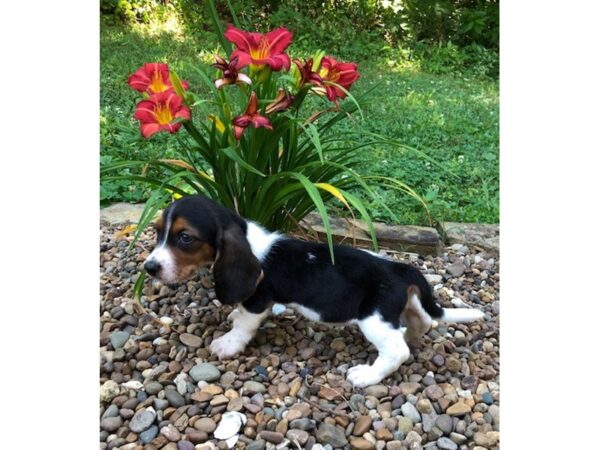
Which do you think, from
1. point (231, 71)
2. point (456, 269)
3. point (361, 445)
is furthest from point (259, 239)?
point (456, 269)

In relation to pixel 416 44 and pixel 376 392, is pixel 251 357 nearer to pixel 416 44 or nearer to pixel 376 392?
pixel 376 392

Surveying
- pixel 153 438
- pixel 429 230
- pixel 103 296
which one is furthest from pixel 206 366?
Answer: pixel 429 230

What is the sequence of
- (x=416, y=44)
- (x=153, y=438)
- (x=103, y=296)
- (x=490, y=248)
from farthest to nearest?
(x=416, y=44), (x=490, y=248), (x=103, y=296), (x=153, y=438)

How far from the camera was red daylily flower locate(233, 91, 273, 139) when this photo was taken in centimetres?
241

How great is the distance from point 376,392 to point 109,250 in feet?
5.82

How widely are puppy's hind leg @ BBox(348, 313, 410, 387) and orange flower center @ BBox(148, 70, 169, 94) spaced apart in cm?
123

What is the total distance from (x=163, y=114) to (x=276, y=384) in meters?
1.13

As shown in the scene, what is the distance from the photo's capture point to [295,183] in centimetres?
263

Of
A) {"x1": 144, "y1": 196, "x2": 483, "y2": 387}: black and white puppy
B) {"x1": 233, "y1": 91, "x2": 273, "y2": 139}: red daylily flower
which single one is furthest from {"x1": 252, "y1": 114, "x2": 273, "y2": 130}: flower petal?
{"x1": 144, "y1": 196, "x2": 483, "y2": 387}: black and white puppy

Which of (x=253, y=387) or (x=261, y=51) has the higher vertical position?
(x=261, y=51)

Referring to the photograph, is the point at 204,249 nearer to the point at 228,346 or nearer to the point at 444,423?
the point at 228,346

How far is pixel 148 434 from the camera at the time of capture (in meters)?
2.06

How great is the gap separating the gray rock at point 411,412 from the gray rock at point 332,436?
259mm

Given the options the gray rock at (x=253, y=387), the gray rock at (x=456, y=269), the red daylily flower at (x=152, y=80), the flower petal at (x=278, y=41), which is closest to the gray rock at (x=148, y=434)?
the gray rock at (x=253, y=387)
